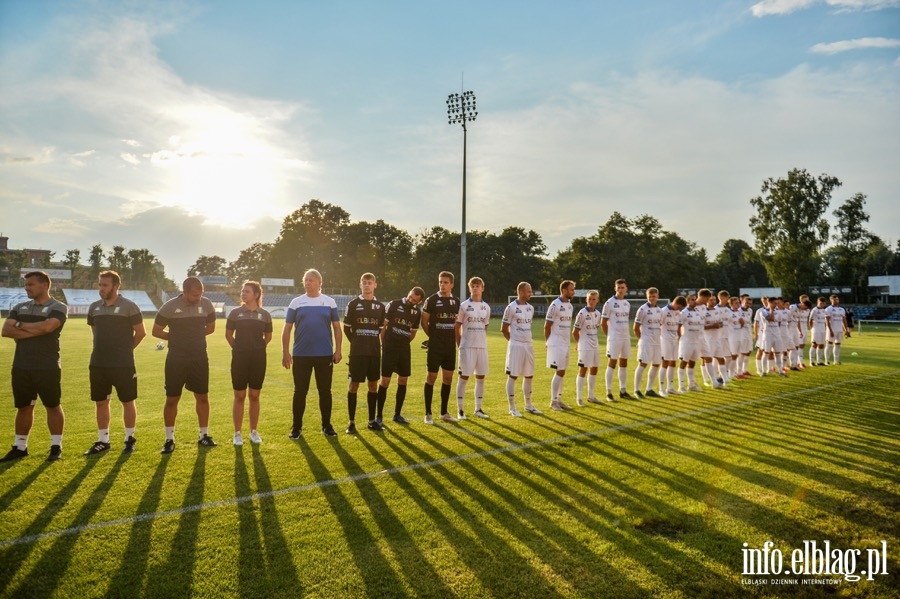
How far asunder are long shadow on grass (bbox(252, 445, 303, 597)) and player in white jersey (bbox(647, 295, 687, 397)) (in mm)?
9081

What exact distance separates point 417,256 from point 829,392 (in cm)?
6762

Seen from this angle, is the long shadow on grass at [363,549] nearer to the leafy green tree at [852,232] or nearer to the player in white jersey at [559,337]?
the player in white jersey at [559,337]

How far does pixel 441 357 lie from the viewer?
28.2 feet

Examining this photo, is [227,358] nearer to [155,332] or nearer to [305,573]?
[155,332]

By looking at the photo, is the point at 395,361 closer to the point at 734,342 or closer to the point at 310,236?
the point at 734,342

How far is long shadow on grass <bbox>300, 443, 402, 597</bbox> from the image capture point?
3566 millimetres

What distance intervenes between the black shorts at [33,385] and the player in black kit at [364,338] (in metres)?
3.56

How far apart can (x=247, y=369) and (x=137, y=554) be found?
125 inches

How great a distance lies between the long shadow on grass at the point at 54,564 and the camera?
11.4 feet

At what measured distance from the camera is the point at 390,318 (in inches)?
332

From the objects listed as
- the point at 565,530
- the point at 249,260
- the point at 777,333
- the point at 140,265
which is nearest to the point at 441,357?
the point at 565,530

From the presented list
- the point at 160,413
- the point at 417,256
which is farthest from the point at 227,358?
the point at 417,256

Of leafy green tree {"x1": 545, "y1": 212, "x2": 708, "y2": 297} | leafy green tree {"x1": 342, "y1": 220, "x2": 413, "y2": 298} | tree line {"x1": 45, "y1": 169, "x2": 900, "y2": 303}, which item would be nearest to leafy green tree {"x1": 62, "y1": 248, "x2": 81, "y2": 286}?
tree line {"x1": 45, "y1": 169, "x2": 900, "y2": 303}

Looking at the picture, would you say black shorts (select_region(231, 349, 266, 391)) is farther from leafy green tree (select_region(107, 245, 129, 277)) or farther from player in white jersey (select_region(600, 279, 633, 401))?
leafy green tree (select_region(107, 245, 129, 277))
